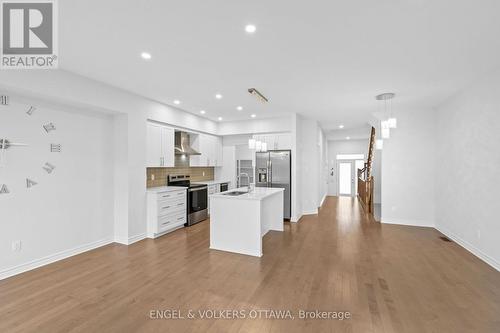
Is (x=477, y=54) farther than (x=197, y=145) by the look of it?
No

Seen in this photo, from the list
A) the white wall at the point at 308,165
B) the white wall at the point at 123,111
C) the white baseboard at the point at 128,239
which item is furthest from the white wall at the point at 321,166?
the white baseboard at the point at 128,239

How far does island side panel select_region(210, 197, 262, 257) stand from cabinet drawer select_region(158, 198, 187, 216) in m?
1.30

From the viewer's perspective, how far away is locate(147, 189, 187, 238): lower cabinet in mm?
4598

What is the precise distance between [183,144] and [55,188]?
298 cm

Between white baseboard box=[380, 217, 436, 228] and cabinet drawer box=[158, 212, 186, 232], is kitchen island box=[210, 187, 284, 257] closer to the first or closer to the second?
cabinet drawer box=[158, 212, 186, 232]

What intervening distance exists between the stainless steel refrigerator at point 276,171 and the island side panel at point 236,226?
95.9 inches

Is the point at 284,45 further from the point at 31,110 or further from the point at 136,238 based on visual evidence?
the point at 136,238

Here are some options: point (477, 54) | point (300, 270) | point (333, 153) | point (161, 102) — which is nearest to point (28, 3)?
point (161, 102)

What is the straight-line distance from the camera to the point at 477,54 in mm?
2801

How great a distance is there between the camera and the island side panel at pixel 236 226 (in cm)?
372

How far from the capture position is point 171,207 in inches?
196

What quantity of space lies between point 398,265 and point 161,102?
17.4ft

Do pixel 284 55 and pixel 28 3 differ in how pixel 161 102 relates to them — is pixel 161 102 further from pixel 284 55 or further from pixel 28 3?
pixel 284 55

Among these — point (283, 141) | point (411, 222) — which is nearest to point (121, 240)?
point (283, 141)
